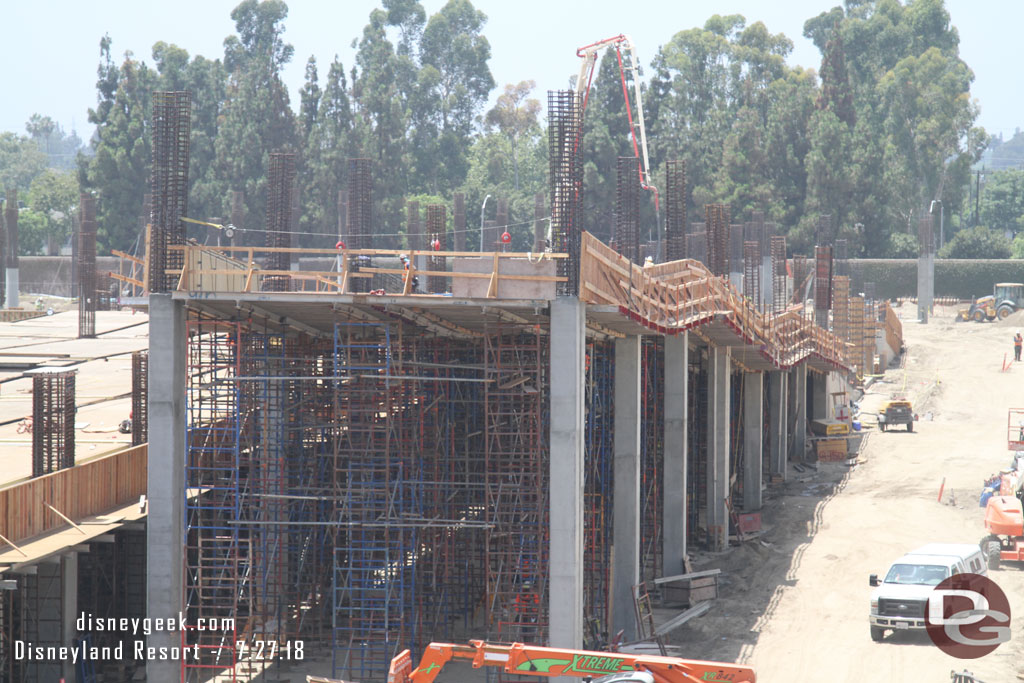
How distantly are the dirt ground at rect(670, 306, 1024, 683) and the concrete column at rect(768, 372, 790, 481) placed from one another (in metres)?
0.80

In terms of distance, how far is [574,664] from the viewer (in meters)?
20.1

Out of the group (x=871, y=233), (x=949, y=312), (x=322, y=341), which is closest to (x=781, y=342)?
(x=322, y=341)

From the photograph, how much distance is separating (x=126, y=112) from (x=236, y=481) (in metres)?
99.7

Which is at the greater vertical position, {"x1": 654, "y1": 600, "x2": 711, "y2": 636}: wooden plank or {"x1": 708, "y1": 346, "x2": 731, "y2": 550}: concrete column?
{"x1": 708, "y1": 346, "x2": 731, "y2": 550}: concrete column

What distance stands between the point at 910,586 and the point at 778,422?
2391 centimetres

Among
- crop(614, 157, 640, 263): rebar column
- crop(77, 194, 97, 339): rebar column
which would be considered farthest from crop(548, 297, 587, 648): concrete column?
crop(77, 194, 97, 339): rebar column

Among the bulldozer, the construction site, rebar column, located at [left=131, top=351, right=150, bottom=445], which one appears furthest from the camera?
the bulldozer

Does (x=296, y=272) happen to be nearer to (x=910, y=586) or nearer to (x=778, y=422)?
(x=910, y=586)

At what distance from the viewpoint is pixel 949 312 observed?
9606 cm

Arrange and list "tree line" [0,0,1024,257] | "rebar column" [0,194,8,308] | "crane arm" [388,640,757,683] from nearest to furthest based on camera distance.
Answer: "crane arm" [388,640,757,683] < "rebar column" [0,194,8,308] < "tree line" [0,0,1024,257]

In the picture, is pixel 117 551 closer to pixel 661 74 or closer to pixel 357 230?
pixel 357 230

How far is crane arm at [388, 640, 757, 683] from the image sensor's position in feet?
65.4

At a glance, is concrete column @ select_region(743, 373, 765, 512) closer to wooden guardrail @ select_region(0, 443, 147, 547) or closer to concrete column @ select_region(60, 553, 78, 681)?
wooden guardrail @ select_region(0, 443, 147, 547)

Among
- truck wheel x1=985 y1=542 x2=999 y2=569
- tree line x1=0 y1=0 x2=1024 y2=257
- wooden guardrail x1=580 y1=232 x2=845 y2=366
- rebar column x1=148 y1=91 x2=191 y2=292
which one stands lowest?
truck wheel x1=985 y1=542 x2=999 y2=569
